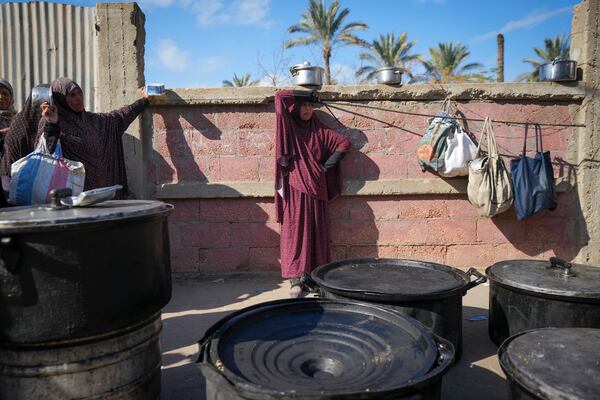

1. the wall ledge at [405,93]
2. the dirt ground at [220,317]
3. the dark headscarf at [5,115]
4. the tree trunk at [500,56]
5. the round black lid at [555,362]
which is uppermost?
the tree trunk at [500,56]

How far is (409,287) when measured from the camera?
8.72 ft

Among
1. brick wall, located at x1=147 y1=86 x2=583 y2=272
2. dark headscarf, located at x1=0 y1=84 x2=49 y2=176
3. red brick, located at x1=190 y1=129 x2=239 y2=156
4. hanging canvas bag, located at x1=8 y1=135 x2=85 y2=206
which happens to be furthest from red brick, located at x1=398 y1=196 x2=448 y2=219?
dark headscarf, located at x1=0 y1=84 x2=49 y2=176

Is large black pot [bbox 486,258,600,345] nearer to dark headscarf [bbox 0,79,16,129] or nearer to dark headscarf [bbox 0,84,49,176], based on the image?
dark headscarf [bbox 0,84,49,176]

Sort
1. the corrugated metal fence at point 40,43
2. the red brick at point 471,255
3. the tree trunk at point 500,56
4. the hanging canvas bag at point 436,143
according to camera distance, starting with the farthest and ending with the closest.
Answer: the tree trunk at point 500,56 < the corrugated metal fence at point 40,43 < the red brick at point 471,255 < the hanging canvas bag at point 436,143

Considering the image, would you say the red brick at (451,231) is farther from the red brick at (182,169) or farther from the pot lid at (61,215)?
the pot lid at (61,215)

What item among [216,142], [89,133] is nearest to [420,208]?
[216,142]

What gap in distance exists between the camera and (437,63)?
2425 centimetres

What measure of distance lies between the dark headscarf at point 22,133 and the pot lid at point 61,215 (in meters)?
1.61

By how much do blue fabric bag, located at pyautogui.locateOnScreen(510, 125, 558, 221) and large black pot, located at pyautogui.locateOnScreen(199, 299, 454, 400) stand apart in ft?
9.59

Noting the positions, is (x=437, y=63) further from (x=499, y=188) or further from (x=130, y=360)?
(x=130, y=360)

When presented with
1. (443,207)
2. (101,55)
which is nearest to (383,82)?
(443,207)

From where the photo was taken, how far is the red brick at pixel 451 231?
15.5 ft

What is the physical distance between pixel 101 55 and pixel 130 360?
373cm

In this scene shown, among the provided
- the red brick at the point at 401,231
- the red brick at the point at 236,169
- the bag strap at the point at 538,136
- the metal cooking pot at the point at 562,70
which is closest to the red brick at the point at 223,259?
the red brick at the point at 236,169
